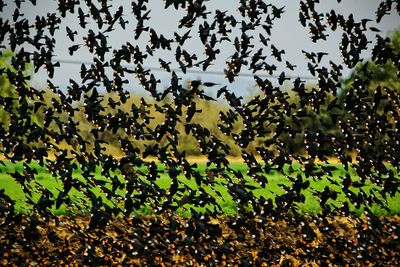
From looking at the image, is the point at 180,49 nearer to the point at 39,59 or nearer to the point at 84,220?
the point at 39,59

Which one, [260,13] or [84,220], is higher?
[260,13]

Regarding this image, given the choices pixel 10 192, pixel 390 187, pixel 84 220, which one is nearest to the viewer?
pixel 390 187

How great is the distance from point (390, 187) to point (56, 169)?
2662mm

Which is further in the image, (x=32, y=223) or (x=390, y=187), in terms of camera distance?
(x=390, y=187)

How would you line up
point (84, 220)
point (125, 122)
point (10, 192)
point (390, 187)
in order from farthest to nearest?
point (10, 192) → point (84, 220) → point (390, 187) → point (125, 122)

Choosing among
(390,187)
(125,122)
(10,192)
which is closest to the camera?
(125,122)

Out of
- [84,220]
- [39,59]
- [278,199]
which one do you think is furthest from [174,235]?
[84,220]

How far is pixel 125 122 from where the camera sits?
374cm

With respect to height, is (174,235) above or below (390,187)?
below

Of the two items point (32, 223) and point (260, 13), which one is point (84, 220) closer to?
point (32, 223)

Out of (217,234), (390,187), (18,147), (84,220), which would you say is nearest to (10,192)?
(84,220)

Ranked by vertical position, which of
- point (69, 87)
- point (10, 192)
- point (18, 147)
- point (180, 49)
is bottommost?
point (18, 147)

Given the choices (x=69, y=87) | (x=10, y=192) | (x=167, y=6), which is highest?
(x=10, y=192)

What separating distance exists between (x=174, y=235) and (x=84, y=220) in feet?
10.7
